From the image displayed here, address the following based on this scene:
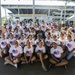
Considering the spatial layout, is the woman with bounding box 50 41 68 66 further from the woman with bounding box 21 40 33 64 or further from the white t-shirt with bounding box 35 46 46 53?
the woman with bounding box 21 40 33 64

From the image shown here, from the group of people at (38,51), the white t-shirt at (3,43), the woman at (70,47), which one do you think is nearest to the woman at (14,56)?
the group of people at (38,51)

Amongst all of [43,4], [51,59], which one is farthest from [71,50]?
[43,4]

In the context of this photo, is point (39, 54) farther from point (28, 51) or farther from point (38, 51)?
point (28, 51)

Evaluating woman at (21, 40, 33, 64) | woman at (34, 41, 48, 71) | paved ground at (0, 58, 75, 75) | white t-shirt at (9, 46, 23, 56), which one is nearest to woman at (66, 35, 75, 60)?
paved ground at (0, 58, 75, 75)

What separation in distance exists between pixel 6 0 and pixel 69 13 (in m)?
6.94

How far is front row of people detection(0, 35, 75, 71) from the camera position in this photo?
5086 millimetres

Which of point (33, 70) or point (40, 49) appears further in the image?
point (40, 49)

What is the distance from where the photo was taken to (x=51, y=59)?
516 cm

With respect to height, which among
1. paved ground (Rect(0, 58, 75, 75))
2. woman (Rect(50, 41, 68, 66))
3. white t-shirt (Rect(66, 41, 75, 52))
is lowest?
paved ground (Rect(0, 58, 75, 75))

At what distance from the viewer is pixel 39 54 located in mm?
5172

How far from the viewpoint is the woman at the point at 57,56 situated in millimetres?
5039

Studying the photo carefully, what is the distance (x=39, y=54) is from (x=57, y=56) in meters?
0.58

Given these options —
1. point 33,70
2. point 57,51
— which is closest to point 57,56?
point 57,51

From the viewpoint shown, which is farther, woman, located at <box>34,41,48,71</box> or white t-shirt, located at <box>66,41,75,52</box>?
white t-shirt, located at <box>66,41,75,52</box>
